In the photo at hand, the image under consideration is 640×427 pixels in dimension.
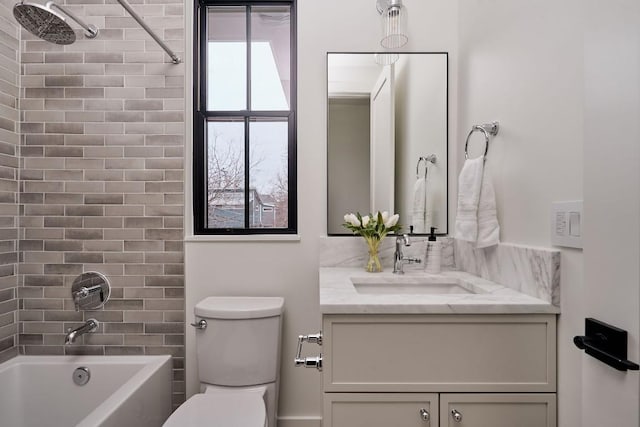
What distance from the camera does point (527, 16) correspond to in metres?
1.15

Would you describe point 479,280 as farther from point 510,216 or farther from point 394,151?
point 394,151

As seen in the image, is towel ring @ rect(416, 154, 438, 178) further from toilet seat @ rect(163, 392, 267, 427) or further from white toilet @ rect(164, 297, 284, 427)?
toilet seat @ rect(163, 392, 267, 427)

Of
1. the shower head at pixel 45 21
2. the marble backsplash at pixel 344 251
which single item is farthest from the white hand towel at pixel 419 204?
the shower head at pixel 45 21

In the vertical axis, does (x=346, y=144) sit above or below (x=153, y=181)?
above

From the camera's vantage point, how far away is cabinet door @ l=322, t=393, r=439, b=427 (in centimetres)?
95

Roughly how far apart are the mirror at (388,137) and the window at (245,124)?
0.27 m

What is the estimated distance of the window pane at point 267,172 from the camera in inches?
72.1

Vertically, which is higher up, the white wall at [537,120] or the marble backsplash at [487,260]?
the white wall at [537,120]

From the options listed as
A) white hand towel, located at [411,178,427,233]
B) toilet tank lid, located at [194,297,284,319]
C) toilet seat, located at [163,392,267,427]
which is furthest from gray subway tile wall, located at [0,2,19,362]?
white hand towel, located at [411,178,427,233]

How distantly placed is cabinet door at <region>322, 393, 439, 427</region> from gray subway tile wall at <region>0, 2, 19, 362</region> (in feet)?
5.77

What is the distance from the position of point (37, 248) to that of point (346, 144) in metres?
1.69

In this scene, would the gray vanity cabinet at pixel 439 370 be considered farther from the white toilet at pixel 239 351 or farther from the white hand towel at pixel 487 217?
the white toilet at pixel 239 351

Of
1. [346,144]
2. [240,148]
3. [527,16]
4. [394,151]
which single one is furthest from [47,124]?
[527,16]

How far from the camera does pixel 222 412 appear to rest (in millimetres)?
1261
